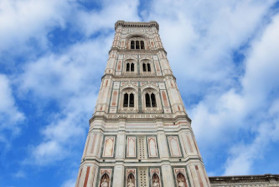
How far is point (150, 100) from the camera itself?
1394cm

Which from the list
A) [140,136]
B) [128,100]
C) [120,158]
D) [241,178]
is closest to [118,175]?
[120,158]

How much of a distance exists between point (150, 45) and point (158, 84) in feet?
27.7

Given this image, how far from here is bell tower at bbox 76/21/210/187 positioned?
352 inches

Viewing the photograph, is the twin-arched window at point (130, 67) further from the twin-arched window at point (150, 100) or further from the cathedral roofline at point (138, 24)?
the cathedral roofline at point (138, 24)

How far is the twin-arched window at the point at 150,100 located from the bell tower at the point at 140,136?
7 cm

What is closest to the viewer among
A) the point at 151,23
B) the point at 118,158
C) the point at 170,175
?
the point at 170,175

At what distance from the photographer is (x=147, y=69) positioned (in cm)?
1786

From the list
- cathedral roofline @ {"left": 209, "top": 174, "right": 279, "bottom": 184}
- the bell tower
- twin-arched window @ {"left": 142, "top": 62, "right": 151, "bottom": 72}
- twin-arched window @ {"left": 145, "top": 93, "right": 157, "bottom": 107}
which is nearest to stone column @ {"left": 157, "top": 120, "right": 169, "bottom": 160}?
the bell tower

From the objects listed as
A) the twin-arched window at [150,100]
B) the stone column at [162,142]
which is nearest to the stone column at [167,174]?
the stone column at [162,142]

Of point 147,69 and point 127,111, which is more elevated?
point 147,69

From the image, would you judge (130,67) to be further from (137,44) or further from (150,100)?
(137,44)

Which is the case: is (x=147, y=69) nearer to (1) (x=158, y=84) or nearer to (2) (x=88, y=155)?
(1) (x=158, y=84)

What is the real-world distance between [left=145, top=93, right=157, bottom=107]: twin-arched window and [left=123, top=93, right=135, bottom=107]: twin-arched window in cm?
92

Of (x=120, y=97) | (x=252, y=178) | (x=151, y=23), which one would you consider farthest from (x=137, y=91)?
(x=151, y=23)
